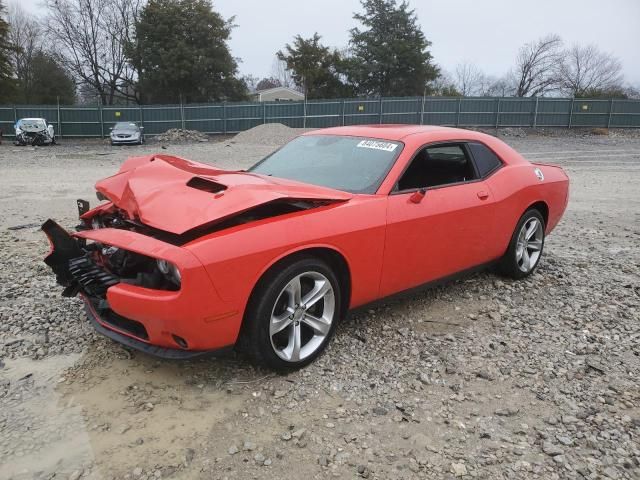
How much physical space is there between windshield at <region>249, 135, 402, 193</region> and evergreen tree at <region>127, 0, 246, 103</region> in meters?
36.6

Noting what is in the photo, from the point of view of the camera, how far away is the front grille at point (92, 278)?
3.19 m

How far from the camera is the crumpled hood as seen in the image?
2988 millimetres

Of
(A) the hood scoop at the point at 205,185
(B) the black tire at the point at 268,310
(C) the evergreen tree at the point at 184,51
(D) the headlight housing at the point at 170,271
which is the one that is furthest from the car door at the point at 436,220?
(C) the evergreen tree at the point at 184,51

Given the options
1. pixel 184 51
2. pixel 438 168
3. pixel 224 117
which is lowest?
pixel 438 168

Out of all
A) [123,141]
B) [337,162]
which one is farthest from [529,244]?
[123,141]

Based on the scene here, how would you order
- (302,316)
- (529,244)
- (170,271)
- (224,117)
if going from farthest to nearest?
(224,117) → (529,244) → (302,316) → (170,271)

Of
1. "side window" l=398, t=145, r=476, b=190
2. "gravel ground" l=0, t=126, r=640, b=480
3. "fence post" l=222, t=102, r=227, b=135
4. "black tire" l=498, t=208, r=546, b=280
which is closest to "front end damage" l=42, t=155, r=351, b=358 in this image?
"gravel ground" l=0, t=126, r=640, b=480

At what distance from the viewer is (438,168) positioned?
419cm

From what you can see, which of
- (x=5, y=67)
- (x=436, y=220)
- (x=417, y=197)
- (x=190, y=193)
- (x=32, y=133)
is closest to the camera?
(x=190, y=193)

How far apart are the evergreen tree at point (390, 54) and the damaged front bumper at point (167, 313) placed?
129 ft

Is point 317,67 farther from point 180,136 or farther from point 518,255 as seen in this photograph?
point 518,255

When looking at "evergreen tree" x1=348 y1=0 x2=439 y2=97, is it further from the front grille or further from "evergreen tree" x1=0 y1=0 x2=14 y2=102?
the front grille

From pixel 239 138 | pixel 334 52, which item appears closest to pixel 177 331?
pixel 239 138

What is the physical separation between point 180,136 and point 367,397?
2761cm
